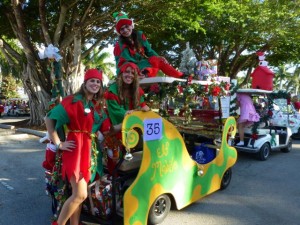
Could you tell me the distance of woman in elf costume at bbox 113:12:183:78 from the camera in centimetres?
429

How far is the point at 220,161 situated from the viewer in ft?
15.8

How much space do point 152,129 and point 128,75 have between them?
711 millimetres

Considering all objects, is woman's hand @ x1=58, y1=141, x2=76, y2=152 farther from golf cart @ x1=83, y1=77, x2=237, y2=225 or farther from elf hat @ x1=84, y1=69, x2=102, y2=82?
elf hat @ x1=84, y1=69, x2=102, y2=82

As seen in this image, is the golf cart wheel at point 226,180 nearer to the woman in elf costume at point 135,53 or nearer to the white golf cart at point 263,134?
the woman in elf costume at point 135,53

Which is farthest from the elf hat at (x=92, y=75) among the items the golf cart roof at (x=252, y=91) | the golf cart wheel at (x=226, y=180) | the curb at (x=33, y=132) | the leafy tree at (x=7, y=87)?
the leafy tree at (x=7, y=87)

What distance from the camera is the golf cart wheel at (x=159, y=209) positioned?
3.56 meters

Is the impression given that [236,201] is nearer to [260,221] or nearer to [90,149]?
[260,221]

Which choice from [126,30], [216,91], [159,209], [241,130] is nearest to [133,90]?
[126,30]

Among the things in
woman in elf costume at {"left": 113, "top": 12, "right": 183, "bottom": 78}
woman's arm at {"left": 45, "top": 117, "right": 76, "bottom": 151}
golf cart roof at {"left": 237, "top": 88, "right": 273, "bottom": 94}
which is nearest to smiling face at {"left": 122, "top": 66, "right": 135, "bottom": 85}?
woman in elf costume at {"left": 113, "top": 12, "right": 183, "bottom": 78}

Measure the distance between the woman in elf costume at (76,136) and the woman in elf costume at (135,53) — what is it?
132 cm

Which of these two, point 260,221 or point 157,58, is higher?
point 157,58

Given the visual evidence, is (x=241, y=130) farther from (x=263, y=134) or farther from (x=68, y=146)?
(x=68, y=146)

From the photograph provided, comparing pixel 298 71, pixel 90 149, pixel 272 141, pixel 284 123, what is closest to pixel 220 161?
pixel 90 149

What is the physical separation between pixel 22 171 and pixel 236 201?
→ 4.17 m
